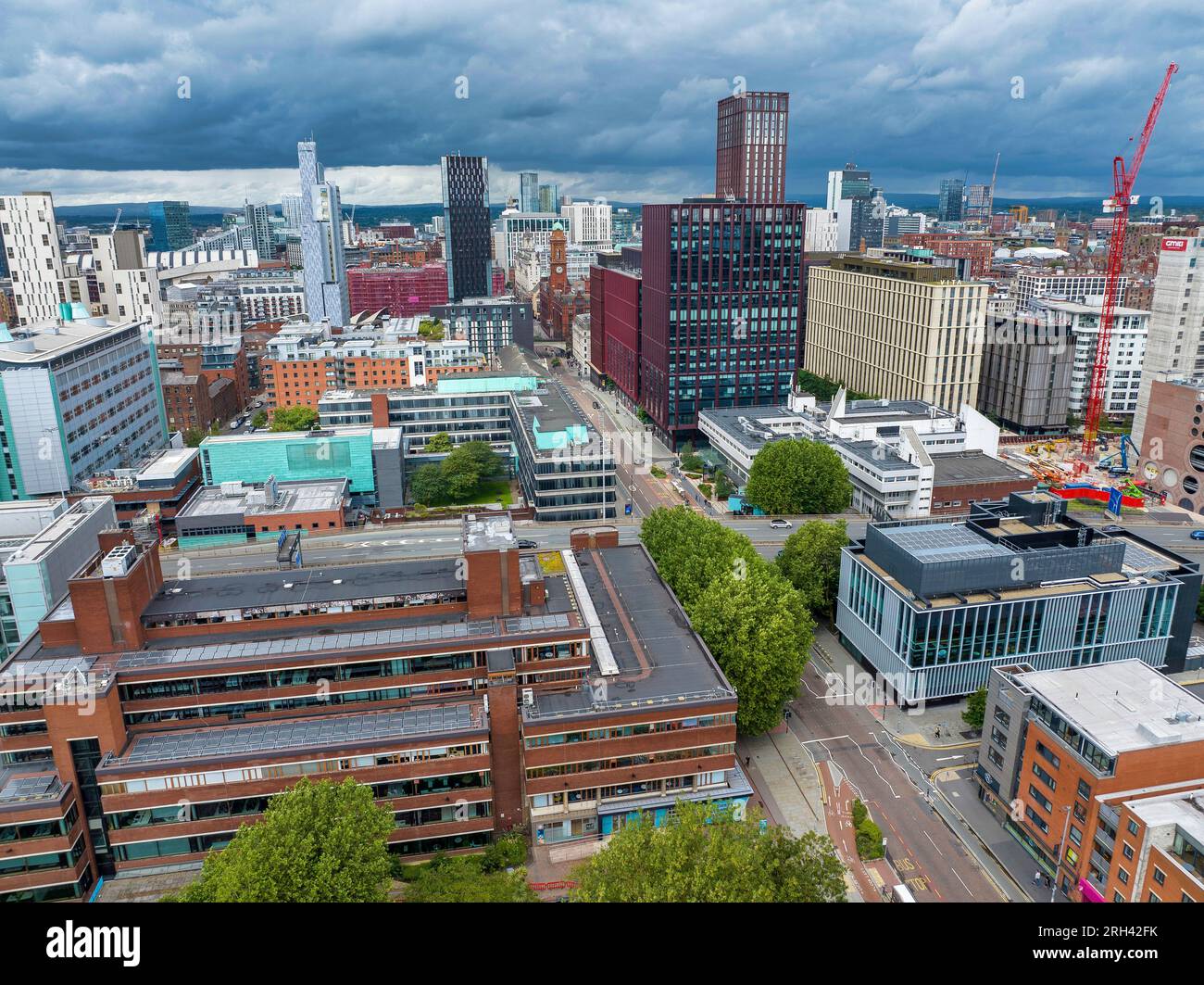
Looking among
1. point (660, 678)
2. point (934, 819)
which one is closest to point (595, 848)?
point (660, 678)

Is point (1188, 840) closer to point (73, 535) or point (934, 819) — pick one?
point (934, 819)

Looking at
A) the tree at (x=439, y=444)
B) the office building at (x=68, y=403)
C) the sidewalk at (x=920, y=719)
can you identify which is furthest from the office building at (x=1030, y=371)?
the office building at (x=68, y=403)

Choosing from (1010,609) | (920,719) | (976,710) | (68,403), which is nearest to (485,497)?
(68,403)

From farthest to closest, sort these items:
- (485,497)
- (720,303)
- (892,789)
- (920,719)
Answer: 1. (720,303)
2. (485,497)
3. (920,719)
4. (892,789)

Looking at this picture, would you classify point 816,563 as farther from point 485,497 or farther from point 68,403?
point 68,403

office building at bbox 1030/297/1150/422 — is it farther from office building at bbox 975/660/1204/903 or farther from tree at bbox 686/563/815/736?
tree at bbox 686/563/815/736

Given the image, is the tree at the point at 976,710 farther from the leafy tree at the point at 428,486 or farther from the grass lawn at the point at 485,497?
the leafy tree at the point at 428,486

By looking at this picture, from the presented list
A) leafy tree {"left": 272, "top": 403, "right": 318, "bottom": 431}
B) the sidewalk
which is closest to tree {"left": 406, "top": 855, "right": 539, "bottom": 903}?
the sidewalk
